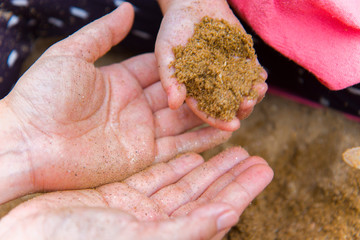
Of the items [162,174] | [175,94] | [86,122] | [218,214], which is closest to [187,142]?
[162,174]

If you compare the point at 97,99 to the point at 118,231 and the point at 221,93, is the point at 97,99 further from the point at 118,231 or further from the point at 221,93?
the point at 118,231

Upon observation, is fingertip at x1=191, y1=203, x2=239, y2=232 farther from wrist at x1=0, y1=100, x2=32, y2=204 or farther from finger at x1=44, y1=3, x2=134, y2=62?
finger at x1=44, y1=3, x2=134, y2=62

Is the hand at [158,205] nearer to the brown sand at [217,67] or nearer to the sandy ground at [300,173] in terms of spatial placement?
the brown sand at [217,67]

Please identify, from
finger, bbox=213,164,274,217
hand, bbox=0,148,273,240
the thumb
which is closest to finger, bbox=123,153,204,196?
hand, bbox=0,148,273,240

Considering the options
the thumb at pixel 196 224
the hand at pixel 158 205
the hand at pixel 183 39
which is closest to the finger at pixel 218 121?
the hand at pixel 183 39

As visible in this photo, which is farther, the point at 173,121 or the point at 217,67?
the point at 173,121

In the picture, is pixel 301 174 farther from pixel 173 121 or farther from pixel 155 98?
pixel 155 98

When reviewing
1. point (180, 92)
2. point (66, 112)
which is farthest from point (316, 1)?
point (66, 112)
